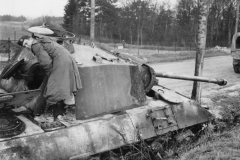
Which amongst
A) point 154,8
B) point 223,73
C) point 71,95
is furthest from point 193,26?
point 71,95

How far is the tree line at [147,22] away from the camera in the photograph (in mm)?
40094

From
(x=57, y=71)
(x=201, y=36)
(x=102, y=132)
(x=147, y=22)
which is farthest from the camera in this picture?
(x=147, y=22)

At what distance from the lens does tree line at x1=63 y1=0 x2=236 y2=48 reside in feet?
132

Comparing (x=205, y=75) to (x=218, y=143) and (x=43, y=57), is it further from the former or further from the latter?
(x=43, y=57)

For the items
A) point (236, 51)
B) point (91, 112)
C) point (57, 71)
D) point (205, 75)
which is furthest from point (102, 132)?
point (236, 51)

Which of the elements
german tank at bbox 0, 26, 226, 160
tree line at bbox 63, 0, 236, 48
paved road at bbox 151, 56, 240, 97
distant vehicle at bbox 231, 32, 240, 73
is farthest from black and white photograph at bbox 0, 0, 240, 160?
tree line at bbox 63, 0, 236, 48

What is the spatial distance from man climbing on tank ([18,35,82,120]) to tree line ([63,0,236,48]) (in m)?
33.7

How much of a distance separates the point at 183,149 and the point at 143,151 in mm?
906

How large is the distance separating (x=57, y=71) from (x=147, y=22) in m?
39.2

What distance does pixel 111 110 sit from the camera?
5422 mm

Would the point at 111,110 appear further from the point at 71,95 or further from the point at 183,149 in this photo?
the point at 183,149

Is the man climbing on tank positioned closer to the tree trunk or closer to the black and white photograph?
the black and white photograph

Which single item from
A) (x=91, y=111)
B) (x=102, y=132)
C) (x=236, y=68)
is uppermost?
(x=91, y=111)

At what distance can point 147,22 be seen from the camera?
42.8 meters
